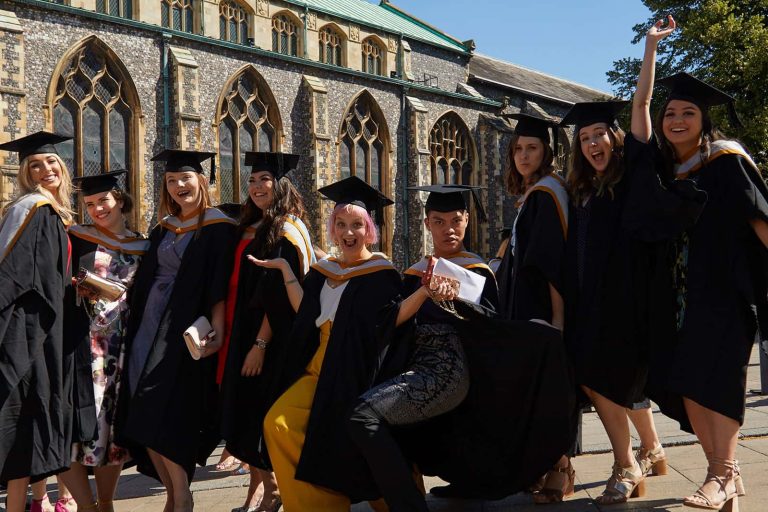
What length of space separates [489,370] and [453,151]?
25.4 m

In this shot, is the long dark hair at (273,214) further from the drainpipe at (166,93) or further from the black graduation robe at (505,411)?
the drainpipe at (166,93)

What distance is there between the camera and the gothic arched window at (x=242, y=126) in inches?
838

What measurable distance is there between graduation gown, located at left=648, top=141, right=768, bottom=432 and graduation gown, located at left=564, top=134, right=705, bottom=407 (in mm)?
137

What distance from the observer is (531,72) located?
3962 centimetres

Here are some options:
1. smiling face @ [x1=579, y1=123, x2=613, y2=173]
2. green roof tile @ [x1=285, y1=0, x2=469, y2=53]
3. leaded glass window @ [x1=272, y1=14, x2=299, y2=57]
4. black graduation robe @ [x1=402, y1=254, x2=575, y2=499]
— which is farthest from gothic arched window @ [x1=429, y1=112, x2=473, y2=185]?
black graduation robe @ [x1=402, y1=254, x2=575, y2=499]

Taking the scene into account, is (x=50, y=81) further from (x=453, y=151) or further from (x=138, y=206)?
(x=453, y=151)

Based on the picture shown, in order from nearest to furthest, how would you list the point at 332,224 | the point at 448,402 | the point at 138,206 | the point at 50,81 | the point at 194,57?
the point at 448,402
the point at 332,224
the point at 50,81
the point at 138,206
the point at 194,57

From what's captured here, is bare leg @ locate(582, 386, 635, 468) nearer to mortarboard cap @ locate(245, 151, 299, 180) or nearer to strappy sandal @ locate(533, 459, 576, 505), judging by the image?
strappy sandal @ locate(533, 459, 576, 505)

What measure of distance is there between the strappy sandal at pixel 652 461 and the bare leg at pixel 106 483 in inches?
115

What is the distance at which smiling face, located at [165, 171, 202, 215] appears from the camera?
15.3ft

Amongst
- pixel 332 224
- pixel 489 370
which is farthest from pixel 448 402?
pixel 332 224

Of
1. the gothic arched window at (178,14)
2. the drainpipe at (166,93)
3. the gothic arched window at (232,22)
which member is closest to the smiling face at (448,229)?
the drainpipe at (166,93)

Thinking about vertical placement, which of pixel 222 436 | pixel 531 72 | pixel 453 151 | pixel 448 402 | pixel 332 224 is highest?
pixel 531 72

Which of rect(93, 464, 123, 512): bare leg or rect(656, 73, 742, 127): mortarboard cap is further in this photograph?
rect(93, 464, 123, 512): bare leg
